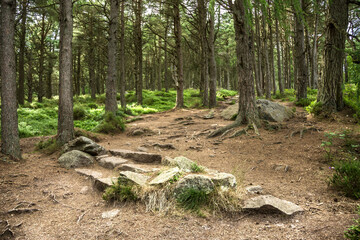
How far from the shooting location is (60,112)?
666 centimetres

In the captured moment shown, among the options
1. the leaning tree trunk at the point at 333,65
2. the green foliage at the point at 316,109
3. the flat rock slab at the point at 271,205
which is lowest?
the flat rock slab at the point at 271,205

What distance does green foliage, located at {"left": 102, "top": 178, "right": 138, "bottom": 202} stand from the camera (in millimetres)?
3562

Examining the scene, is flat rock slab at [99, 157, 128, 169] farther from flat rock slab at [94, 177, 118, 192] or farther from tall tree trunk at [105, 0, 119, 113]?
tall tree trunk at [105, 0, 119, 113]

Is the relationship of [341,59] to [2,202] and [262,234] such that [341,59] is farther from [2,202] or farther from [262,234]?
[2,202]

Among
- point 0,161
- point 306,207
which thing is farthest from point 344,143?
point 0,161

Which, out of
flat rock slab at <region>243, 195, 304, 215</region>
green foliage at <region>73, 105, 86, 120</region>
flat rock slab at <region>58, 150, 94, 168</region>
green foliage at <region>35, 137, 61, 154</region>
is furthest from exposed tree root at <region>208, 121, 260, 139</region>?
green foliage at <region>73, 105, 86, 120</region>

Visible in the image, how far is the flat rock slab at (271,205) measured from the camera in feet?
9.87

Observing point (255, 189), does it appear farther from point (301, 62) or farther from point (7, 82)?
point (301, 62)

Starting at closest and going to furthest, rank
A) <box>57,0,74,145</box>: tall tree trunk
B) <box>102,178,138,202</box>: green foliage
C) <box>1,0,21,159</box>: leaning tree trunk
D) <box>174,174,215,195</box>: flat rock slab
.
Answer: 1. <box>174,174,215,195</box>: flat rock slab
2. <box>102,178,138,202</box>: green foliage
3. <box>1,0,21,159</box>: leaning tree trunk
4. <box>57,0,74,145</box>: tall tree trunk

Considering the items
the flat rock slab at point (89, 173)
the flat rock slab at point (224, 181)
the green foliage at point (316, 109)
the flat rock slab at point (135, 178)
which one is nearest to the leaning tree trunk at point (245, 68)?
the green foliage at point (316, 109)

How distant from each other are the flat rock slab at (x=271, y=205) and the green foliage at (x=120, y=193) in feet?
5.81

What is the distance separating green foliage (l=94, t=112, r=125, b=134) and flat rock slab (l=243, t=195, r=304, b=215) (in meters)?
7.35

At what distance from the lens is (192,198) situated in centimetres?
330

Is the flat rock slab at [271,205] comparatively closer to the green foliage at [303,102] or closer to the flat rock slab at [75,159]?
the flat rock slab at [75,159]
